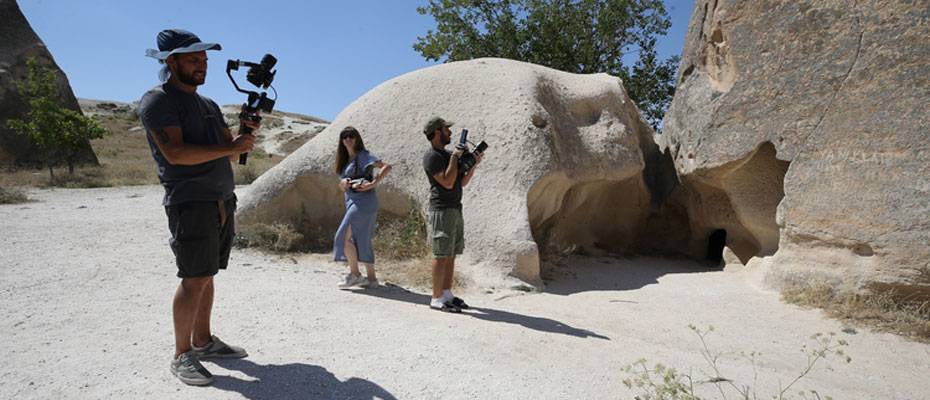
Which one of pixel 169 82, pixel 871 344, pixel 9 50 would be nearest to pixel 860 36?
pixel 871 344

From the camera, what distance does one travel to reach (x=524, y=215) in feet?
18.3

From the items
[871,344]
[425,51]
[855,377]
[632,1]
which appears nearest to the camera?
[855,377]

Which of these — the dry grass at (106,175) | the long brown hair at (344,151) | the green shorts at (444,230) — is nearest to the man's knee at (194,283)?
the green shorts at (444,230)

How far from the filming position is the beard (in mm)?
2689

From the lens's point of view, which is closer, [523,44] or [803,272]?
[803,272]

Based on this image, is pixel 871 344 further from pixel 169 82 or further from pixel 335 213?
pixel 335 213

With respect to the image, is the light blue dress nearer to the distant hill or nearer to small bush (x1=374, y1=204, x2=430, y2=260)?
small bush (x1=374, y1=204, x2=430, y2=260)

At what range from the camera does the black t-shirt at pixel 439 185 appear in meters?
4.14

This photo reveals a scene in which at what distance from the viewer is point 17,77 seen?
1443 cm

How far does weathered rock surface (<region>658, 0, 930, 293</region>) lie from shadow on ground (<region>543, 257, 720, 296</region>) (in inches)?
41.1

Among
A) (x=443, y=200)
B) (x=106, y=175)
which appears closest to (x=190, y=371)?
(x=443, y=200)

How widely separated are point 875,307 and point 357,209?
4312 mm

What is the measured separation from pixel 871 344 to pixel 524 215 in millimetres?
2904

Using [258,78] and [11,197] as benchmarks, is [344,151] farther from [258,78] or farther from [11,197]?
[11,197]
